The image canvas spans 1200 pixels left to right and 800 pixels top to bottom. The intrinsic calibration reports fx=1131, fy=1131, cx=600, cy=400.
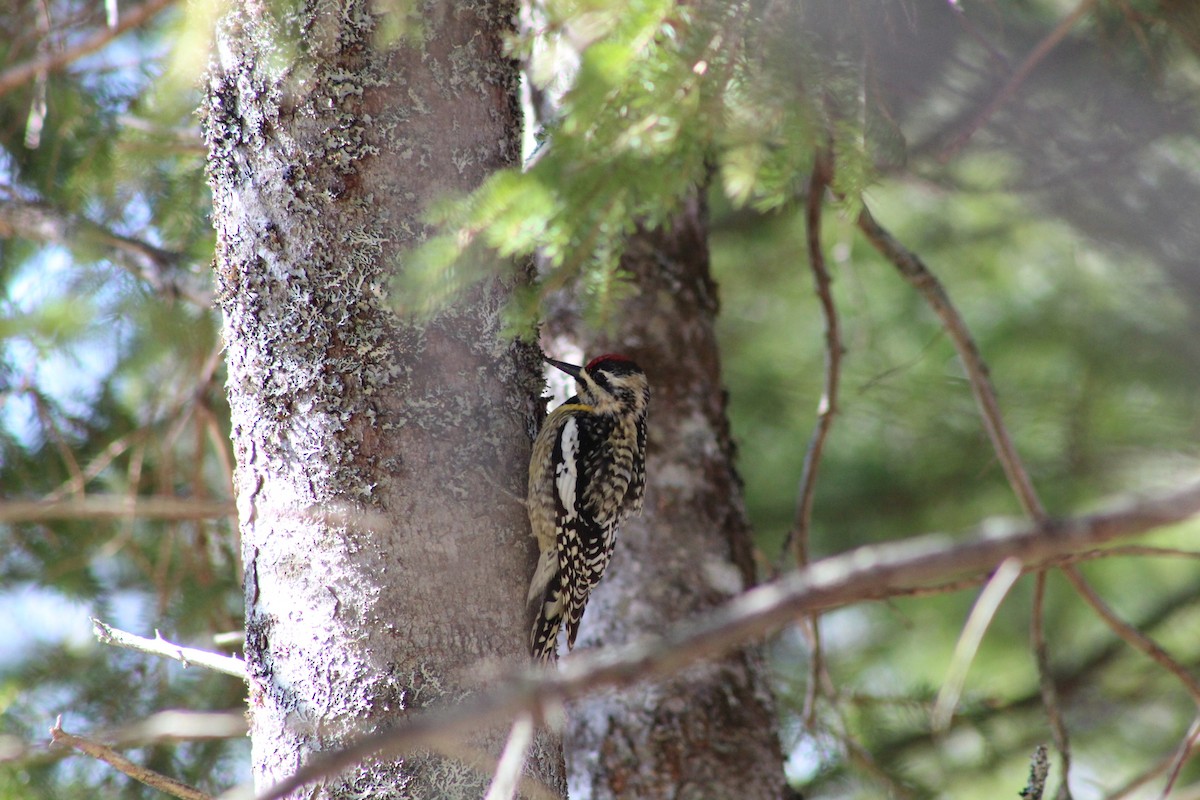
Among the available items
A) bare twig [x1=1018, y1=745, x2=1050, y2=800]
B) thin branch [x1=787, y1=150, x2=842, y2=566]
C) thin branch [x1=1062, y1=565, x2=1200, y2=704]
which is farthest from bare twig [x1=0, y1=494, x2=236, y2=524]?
thin branch [x1=1062, y1=565, x2=1200, y2=704]

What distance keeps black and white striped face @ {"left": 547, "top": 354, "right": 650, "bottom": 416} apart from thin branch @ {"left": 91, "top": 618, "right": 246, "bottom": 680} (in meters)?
1.34

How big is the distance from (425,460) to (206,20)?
2.96 ft

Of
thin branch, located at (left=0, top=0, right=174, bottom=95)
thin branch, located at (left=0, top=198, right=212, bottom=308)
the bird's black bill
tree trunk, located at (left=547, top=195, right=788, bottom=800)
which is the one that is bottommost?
tree trunk, located at (left=547, top=195, right=788, bottom=800)

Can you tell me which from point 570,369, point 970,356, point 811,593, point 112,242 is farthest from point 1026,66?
point 112,242

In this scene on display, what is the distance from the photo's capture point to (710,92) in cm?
188

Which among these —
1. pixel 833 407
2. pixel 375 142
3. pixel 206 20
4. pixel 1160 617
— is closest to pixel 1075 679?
pixel 1160 617

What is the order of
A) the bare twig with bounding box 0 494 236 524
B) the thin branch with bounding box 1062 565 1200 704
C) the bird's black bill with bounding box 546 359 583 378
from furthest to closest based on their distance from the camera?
1. the bird's black bill with bounding box 546 359 583 378
2. the bare twig with bounding box 0 494 236 524
3. the thin branch with bounding box 1062 565 1200 704

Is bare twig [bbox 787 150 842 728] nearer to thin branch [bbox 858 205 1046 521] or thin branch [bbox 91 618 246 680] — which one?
thin branch [bbox 858 205 1046 521]

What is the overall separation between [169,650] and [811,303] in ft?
11.5

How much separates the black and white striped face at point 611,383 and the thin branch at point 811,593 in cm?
211

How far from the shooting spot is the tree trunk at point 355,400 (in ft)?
6.55

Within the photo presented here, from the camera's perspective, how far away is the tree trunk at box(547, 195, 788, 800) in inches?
123

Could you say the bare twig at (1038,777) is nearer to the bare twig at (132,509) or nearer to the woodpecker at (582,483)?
the woodpecker at (582,483)

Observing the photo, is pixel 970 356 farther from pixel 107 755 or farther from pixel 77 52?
pixel 77 52
